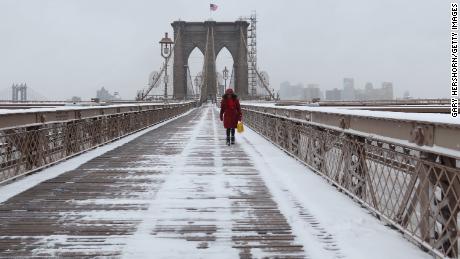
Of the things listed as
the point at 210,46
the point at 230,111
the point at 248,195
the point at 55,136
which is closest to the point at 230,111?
the point at 230,111

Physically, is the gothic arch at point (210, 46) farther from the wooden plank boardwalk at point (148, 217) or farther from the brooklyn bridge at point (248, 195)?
the wooden plank boardwalk at point (148, 217)

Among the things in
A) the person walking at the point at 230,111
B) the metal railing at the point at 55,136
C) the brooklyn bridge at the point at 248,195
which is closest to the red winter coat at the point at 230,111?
the person walking at the point at 230,111

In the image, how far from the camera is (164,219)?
5.49 meters

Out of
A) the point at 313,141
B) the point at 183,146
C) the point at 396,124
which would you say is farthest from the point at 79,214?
the point at 183,146

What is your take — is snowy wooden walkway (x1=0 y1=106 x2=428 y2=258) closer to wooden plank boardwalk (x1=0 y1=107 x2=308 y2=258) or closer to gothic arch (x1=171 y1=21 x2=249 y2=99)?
wooden plank boardwalk (x1=0 y1=107 x2=308 y2=258)

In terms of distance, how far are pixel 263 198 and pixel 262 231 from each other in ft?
5.54

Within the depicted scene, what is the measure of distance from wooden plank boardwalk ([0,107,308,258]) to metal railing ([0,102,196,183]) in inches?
32.1

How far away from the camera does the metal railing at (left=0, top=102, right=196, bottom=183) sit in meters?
8.52

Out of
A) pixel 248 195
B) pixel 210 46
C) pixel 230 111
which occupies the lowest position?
pixel 248 195

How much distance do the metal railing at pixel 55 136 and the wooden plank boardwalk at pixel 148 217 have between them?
2.67ft

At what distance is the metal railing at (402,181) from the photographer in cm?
404

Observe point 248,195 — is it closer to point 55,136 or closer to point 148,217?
point 148,217

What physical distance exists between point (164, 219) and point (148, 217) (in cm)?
21

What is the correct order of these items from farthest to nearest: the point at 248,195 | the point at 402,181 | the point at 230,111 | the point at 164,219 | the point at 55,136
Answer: the point at 230,111
the point at 55,136
the point at 248,195
the point at 402,181
the point at 164,219
